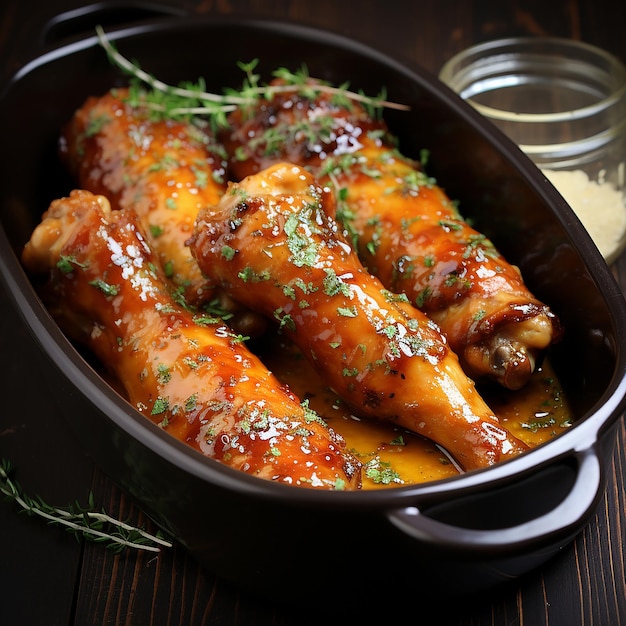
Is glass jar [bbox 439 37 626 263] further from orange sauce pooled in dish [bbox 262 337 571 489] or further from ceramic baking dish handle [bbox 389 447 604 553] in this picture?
ceramic baking dish handle [bbox 389 447 604 553]

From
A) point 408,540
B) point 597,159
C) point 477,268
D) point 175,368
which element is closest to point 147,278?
point 175,368

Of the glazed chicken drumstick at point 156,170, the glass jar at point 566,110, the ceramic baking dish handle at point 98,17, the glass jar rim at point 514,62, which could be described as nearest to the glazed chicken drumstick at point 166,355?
the glazed chicken drumstick at point 156,170

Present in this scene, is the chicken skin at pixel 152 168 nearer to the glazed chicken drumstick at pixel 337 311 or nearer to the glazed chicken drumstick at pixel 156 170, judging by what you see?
the glazed chicken drumstick at pixel 156 170

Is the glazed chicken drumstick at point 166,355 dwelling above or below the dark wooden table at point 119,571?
above

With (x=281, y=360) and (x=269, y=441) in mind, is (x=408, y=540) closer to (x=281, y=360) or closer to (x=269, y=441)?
(x=269, y=441)

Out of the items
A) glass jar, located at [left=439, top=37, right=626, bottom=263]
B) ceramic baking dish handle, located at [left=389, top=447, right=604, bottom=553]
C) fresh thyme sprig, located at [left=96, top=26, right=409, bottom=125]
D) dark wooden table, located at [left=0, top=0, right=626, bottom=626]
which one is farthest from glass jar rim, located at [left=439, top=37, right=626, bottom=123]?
ceramic baking dish handle, located at [left=389, top=447, right=604, bottom=553]

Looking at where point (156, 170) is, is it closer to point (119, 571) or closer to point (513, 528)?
point (119, 571)

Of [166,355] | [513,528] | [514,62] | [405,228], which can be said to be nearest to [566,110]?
[514,62]

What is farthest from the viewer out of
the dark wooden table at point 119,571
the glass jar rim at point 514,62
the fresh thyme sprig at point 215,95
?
the glass jar rim at point 514,62
